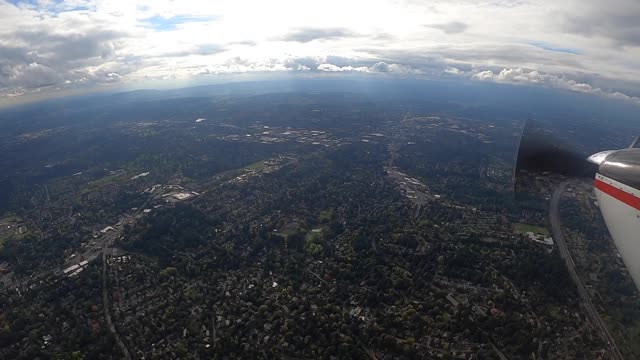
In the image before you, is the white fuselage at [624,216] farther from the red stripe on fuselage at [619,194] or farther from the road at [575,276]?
the road at [575,276]

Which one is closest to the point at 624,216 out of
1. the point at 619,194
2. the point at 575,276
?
the point at 619,194

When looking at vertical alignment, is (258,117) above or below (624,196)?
Result: below

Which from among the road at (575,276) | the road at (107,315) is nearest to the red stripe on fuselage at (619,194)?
the road at (575,276)

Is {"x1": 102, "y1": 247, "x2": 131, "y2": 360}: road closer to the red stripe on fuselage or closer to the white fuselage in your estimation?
the white fuselage

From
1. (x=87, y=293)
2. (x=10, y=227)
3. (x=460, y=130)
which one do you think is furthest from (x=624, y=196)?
(x=460, y=130)

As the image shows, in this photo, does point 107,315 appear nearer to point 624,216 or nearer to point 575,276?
point 624,216

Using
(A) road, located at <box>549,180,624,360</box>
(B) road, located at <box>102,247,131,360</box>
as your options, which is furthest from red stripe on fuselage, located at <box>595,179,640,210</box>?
→ (B) road, located at <box>102,247,131,360</box>

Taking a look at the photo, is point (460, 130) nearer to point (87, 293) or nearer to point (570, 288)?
point (570, 288)
